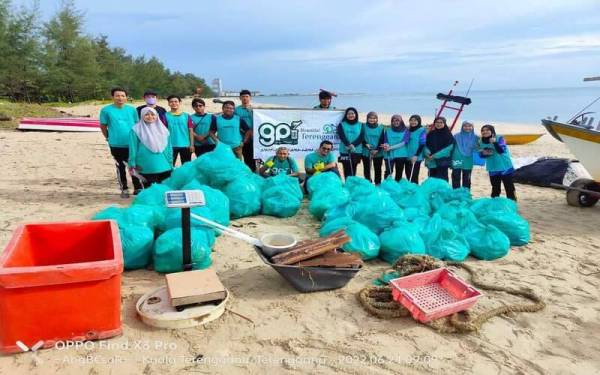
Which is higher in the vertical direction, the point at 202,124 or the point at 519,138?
the point at 202,124

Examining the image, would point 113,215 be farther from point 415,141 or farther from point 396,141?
point 415,141

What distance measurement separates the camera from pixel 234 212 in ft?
15.7

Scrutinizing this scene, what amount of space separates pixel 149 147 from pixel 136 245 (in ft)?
6.27

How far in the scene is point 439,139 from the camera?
5.73m

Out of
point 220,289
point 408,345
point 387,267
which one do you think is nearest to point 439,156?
point 387,267

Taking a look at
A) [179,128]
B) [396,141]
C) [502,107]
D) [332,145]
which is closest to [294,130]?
[332,145]

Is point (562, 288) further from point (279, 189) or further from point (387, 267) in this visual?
point (279, 189)

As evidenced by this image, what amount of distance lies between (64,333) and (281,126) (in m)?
4.55

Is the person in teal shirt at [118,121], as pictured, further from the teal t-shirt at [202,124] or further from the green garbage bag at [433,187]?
the green garbage bag at [433,187]

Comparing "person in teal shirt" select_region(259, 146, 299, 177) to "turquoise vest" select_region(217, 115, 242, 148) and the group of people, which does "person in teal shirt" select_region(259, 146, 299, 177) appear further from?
"turquoise vest" select_region(217, 115, 242, 148)

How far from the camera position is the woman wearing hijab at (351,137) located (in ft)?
19.9

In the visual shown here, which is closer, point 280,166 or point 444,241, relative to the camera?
point 444,241

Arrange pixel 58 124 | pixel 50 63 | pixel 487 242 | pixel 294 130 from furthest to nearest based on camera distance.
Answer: pixel 50 63
pixel 58 124
pixel 294 130
pixel 487 242

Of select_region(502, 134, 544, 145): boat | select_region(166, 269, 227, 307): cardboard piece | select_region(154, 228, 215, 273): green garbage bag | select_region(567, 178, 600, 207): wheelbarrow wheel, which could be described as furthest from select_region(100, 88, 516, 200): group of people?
select_region(502, 134, 544, 145): boat
